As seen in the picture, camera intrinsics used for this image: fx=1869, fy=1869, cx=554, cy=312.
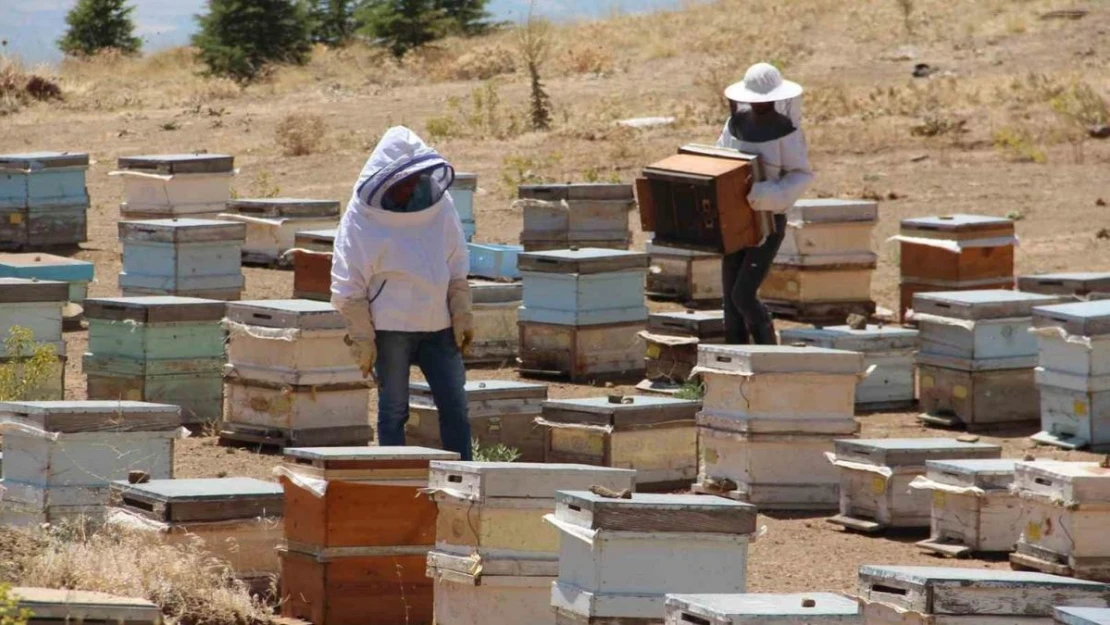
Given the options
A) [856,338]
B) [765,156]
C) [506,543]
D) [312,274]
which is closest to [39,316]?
[312,274]

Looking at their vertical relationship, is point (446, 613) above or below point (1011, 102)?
below

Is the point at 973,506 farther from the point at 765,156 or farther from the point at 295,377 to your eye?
the point at 295,377

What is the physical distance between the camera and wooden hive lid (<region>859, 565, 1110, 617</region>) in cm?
545

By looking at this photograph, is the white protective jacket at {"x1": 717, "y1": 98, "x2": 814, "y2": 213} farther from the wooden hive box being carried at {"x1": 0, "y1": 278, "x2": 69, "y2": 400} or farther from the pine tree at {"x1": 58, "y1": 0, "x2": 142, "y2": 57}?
the pine tree at {"x1": 58, "y1": 0, "x2": 142, "y2": 57}

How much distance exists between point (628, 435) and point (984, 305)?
2937mm

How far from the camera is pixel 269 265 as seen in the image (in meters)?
17.1

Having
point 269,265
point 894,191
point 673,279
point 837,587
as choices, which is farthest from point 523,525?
point 894,191

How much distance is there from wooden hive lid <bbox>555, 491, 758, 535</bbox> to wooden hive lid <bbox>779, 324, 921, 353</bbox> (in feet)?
18.3

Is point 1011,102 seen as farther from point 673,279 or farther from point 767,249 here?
point 767,249

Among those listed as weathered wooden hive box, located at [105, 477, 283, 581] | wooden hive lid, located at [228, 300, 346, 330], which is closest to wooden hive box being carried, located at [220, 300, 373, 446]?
wooden hive lid, located at [228, 300, 346, 330]

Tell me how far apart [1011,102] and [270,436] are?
2096cm

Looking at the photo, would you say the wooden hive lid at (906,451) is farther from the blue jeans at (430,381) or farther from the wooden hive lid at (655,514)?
the wooden hive lid at (655,514)

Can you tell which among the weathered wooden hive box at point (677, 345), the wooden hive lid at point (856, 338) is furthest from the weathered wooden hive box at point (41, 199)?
the wooden hive lid at point (856, 338)

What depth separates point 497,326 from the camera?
13.3 metres
